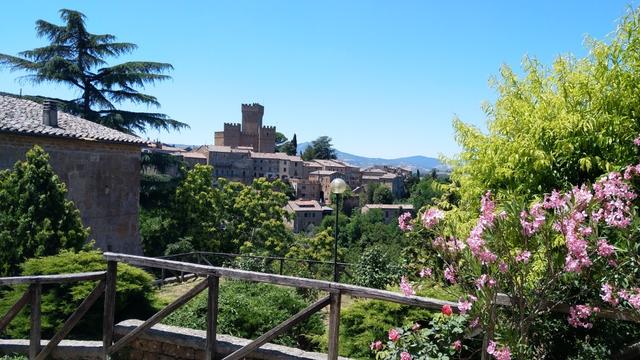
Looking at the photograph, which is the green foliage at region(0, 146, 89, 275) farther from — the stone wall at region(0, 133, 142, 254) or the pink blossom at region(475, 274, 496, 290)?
the pink blossom at region(475, 274, 496, 290)

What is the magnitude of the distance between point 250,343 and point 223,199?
21.1 metres

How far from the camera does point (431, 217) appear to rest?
3.75 metres

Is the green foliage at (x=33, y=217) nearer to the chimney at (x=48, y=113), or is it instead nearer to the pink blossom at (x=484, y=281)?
the chimney at (x=48, y=113)

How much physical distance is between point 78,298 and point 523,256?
5.74 meters

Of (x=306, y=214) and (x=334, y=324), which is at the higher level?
(x=334, y=324)

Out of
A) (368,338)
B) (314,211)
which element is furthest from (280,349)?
(314,211)

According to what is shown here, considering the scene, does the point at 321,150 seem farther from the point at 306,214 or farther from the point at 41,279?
the point at 41,279

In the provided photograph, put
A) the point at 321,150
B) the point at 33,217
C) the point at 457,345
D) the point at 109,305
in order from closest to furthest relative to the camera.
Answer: the point at 457,345 → the point at 109,305 → the point at 33,217 → the point at 321,150

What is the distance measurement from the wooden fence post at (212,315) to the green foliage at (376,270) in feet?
19.9

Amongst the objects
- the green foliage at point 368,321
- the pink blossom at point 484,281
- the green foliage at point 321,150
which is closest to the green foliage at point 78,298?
the green foliage at point 368,321

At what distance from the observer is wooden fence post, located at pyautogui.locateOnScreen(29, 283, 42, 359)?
5410 millimetres

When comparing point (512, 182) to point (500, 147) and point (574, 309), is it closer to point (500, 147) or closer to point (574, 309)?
point (500, 147)

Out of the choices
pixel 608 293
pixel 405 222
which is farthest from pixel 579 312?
pixel 405 222

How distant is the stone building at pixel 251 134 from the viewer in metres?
122
